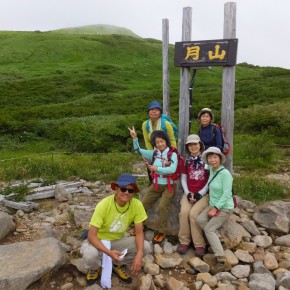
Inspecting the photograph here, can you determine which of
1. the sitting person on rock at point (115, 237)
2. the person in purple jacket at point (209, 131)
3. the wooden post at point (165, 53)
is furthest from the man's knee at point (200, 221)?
the wooden post at point (165, 53)

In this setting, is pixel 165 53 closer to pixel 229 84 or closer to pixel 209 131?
pixel 229 84

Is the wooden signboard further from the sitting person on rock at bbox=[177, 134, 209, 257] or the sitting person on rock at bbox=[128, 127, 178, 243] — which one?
the sitting person on rock at bbox=[128, 127, 178, 243]

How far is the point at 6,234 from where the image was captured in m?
6.94

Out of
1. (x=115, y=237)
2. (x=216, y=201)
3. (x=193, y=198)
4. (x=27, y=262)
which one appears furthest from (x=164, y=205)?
(x=27, y=262)

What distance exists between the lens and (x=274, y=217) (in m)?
6.94

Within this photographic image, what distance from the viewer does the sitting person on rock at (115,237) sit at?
502 cm

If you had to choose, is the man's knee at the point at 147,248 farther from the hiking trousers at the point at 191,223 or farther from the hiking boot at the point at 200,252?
the hiking boot at the point at 200,252

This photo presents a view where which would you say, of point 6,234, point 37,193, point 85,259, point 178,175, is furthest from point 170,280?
point 37,193

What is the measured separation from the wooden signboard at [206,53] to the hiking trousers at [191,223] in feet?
7.46

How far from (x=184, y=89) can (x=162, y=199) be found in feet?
6.99

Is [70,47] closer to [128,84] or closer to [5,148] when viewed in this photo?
[128,84]

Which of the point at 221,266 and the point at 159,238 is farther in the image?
the point at 159,238

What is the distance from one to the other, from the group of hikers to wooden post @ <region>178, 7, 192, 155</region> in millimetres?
437

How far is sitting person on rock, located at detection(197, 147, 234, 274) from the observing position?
5824 millimetres
